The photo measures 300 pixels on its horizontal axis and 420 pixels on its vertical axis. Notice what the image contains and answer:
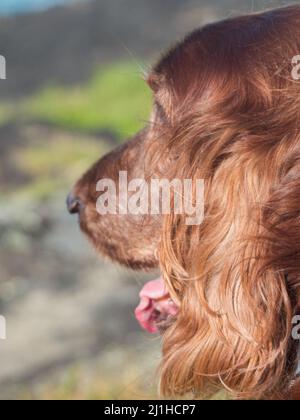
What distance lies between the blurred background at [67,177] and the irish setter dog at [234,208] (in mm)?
316

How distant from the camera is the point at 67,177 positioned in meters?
6.93

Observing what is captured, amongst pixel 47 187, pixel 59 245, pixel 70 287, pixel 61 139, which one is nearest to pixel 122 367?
pixel 70 287

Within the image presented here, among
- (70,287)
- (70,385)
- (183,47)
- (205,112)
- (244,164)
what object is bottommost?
(70,385)

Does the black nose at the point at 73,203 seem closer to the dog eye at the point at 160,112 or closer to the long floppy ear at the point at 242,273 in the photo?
the dog eye at the point at 160,112

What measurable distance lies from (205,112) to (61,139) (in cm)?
507

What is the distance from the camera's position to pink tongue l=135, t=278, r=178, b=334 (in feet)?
9.82

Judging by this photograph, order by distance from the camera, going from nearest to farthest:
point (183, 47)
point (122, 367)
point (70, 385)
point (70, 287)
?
1. point (183, 47)
2. point (70, 385)
3. point (122, 367)
4. point (70, 287)

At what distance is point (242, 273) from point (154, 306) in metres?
0.72

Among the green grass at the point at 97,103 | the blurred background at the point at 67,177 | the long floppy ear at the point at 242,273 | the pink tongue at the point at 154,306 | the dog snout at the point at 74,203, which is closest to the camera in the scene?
the long floppy ear at the point at 242,273

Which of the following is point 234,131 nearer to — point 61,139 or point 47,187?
point 47,187

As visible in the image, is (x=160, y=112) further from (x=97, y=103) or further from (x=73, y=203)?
(x=97, y=103)

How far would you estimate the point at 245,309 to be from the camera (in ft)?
7.85

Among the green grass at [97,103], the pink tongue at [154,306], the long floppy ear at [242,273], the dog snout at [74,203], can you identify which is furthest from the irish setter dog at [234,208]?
the green grass at [97,103]

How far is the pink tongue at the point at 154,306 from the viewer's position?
2994 mm
